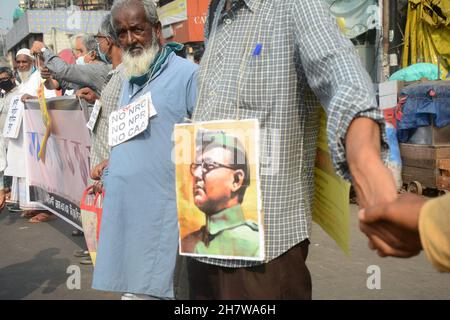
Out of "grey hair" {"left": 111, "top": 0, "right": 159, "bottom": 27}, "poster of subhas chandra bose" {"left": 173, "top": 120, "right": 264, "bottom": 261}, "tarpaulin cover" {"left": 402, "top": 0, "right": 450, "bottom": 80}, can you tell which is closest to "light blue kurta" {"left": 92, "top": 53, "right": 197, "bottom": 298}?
"grey hair" {"left": 111, "top": 0, "right": 159, "bottom": 27}

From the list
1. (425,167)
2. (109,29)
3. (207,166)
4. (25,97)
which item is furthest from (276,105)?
(25,97)

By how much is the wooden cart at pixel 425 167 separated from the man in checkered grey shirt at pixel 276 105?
4.95 meters

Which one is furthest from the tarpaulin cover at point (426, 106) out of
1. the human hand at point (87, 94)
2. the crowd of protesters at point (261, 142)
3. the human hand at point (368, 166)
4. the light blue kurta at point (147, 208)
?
the human hand at point (368, 166)

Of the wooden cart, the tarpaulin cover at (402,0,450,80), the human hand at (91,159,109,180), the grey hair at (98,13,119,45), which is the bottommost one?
the wooden cart

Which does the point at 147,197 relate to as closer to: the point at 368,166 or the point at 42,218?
the point at 368,166

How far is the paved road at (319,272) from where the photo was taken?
4.07 m

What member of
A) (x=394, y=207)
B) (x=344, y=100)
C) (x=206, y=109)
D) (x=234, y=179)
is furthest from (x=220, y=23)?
(x=394, y=207)

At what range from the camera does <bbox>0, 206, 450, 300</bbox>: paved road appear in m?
4.07

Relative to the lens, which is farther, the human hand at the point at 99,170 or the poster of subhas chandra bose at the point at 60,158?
the poster of subhas chandra bose at the point at 60,158

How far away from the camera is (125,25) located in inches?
102

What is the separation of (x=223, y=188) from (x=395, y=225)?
2.09 feet

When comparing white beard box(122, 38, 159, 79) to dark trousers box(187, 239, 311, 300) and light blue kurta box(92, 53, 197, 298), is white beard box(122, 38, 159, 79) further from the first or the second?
dark trousers box(187, 239, 311, 300)

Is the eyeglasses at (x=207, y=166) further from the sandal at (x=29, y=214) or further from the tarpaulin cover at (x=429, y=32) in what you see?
the tarpaulin cover at (x=429, y=32)

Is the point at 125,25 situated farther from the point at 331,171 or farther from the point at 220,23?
the point at 331,171
